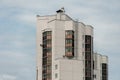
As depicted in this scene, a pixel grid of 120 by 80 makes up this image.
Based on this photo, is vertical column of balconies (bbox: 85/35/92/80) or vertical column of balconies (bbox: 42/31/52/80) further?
vertical column of balconies (bbox: 85/35/92/80)

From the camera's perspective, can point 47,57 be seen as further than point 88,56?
No

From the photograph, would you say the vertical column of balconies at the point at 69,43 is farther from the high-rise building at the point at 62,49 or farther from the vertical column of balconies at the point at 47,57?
the vertical column of balconies at the point at 47,57

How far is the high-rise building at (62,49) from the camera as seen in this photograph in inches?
5866

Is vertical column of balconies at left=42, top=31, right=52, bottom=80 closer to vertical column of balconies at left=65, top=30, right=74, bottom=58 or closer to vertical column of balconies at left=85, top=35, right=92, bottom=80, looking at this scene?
vertical column of balconies at left=65, top=30, right=74, bottom=58

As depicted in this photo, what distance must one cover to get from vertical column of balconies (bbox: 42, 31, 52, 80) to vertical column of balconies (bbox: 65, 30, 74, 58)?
5.75 metres

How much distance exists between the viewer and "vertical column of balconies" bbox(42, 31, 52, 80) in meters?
153

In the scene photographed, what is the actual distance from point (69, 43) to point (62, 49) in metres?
3.69

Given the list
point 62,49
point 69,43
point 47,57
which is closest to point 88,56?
point 69,43

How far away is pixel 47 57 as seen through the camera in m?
155

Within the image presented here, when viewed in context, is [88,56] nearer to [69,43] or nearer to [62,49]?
[69,43]

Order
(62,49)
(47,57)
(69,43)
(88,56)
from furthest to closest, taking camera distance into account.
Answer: (88,56)
(47,57)
(69,43)
(62,49)

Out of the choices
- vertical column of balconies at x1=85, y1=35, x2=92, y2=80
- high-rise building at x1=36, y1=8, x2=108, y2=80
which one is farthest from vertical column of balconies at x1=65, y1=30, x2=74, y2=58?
vertical column of balconies at x1=85, y1=35, x2=92, y2=80

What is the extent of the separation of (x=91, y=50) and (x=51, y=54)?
18.6 m

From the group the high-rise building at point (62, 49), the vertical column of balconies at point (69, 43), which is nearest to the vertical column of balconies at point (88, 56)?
the high-rise building at point (62, 49)
